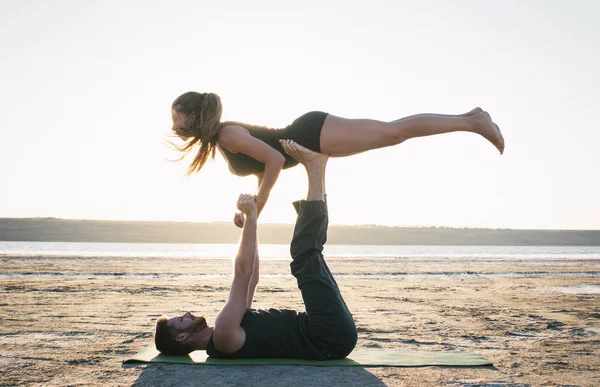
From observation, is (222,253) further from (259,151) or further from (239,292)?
(239,292)

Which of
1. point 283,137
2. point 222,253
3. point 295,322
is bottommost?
point 222,253

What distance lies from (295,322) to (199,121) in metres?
1.84

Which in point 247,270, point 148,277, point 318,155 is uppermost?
point 318,155

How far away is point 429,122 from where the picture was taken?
4520 mm

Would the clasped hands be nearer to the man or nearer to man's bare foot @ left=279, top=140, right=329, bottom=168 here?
the man

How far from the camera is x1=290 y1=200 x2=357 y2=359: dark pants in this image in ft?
13.4

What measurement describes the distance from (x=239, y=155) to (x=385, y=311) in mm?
3821

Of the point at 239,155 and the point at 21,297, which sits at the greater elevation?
the point at 239,155

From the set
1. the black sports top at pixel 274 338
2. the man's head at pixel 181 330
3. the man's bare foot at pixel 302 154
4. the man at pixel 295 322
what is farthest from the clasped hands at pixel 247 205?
the man's head at pixel 181 330

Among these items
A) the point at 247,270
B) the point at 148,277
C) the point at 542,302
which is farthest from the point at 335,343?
the point at 148,277

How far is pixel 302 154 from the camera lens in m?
4.41

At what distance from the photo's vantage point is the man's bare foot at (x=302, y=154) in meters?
4.39

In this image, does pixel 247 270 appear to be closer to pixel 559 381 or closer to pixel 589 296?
pixel 559 381

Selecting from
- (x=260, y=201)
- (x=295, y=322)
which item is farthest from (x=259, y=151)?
(x=295, y=322)
